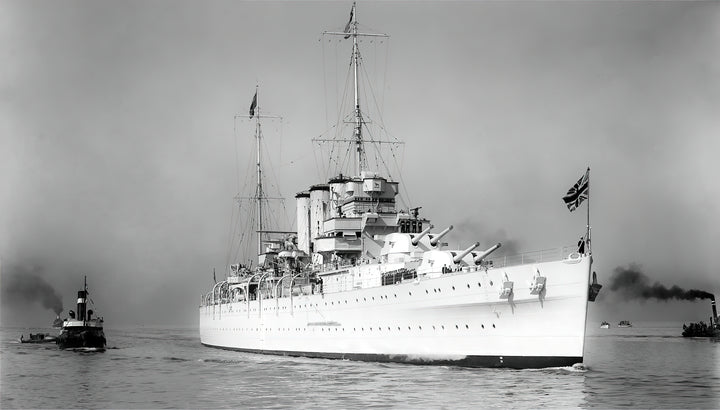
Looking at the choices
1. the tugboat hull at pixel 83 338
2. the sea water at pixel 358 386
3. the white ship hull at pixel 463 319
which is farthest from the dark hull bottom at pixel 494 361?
the tugboat hull at pixel 83 338

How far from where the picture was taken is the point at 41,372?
129ft

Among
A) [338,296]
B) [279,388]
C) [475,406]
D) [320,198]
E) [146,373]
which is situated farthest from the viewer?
[320,198]

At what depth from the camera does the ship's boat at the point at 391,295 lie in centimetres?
2991

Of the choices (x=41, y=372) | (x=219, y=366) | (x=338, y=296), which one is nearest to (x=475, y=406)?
(x=338, y=296)

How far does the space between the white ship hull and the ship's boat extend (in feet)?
0.15

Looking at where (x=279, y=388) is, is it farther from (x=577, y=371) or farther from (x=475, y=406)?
(x=577, y=371)

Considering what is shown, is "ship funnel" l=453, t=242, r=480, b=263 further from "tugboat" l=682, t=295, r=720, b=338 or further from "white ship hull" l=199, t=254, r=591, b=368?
"tugboat" l=682, t=295, r=720, b=338

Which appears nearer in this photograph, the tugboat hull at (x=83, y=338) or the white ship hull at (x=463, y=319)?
the white ship hull at (x=463, y=319)

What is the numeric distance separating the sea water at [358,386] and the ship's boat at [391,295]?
1150 millimetres

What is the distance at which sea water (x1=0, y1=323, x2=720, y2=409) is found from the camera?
953 inches

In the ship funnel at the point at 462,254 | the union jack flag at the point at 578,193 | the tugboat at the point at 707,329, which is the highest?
the union jack flag at the point at 578,193

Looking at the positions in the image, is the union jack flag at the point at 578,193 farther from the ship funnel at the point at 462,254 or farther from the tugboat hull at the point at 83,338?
the tugboat hull at the point at 83,338

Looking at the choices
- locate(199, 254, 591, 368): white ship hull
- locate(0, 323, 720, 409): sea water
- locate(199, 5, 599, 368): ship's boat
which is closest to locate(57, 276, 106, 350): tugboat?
locate(199, 5, 599, 368): ship's boat

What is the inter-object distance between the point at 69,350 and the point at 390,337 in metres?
35.0
